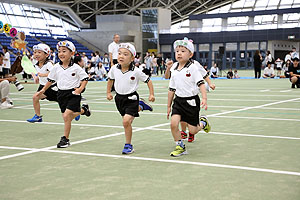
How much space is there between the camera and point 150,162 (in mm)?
5133

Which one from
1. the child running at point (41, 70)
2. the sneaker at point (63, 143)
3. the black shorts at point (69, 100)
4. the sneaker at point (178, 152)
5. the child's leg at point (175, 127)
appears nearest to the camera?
the sneaker at point (178, 152)

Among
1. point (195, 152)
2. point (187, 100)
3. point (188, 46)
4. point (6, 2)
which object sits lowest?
point (195, 152)

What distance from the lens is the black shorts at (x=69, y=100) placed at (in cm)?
650

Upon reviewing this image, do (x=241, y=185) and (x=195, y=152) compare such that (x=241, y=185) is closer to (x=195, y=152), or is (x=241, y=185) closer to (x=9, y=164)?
(x=195, y=152)

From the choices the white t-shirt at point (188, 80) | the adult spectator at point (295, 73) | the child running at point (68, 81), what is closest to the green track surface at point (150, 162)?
the child running at point (68, 81)

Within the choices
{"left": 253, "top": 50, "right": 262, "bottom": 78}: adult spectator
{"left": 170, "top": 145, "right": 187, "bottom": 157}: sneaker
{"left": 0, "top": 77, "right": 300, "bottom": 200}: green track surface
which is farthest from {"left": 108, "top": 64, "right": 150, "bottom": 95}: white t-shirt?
{"left": 253, "top": 50, "right": 262, "bottom": 78}: adult spectator

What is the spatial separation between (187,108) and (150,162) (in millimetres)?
1043

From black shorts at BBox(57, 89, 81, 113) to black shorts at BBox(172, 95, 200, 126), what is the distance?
1.65 m

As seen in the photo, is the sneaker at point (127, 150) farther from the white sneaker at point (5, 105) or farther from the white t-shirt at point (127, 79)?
the white sneaker at point (5, 105)

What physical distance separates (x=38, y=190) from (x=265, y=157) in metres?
2.82

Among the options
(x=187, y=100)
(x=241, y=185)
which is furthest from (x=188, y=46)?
(x=241, y=185)

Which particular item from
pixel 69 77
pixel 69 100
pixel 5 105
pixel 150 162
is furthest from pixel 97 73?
pixel 150 162

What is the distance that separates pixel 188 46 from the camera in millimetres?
5883

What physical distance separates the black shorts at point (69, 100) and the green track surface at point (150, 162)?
1.81ft
